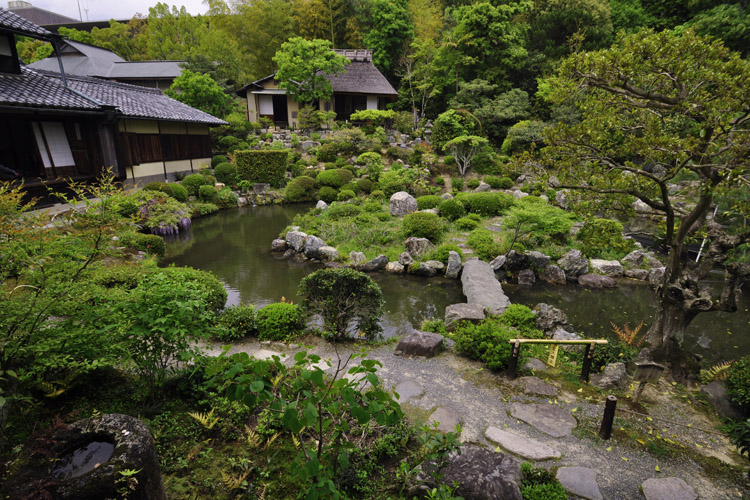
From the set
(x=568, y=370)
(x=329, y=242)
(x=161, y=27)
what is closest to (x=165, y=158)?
(x=329, y=242)

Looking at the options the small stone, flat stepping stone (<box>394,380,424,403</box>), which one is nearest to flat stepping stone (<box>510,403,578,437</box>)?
flat stepping stone (<box>394,380,424,403</box>)

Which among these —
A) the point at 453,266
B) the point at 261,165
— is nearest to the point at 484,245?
the point at 453,266

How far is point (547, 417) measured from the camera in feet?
15.6

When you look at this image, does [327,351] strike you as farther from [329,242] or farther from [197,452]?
[329,242]

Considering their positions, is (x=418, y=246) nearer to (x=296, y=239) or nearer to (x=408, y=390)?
(x=296, y=239)

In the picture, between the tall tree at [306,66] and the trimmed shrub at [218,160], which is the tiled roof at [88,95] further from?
the tall tree at [306,66]

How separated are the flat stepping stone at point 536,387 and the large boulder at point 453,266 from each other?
5946mm

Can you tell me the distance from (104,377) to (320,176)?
17172 mm

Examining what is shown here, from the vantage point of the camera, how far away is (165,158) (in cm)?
1930

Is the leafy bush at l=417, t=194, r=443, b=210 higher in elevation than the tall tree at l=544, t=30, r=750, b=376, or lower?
lower

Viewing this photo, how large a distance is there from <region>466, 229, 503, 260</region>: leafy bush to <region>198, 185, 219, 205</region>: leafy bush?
1316cm

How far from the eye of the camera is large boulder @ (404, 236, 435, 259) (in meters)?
12.4

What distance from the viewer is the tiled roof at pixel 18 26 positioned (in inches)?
451

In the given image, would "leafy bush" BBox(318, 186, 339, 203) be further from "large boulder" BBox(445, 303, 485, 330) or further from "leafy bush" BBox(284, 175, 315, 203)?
"large boulder" BBox(445, 303, 485, 330)
